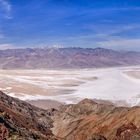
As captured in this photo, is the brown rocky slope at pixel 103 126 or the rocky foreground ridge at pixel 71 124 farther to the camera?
the brown rocky slope at pixel 103 126

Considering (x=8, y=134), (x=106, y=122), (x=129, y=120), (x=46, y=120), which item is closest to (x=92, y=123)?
(x=106, y=122)

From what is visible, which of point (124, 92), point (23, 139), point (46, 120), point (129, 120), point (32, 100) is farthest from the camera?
point (124, 92)

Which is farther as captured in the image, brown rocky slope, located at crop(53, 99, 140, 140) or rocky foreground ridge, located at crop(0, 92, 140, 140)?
brown rocky slope, located at crop(53, 99, 140, 140)

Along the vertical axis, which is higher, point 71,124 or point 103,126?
point 103,126

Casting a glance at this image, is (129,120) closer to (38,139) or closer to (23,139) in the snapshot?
(38,139)

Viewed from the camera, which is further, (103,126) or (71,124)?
(71,124)

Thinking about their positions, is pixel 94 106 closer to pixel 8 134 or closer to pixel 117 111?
pixel 117 111

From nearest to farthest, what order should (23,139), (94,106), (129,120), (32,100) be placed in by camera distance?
1. (23,139)
2. (129,120)
3. (94,106)
4. (32,100)

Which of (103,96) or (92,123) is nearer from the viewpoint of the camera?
(92,123)
